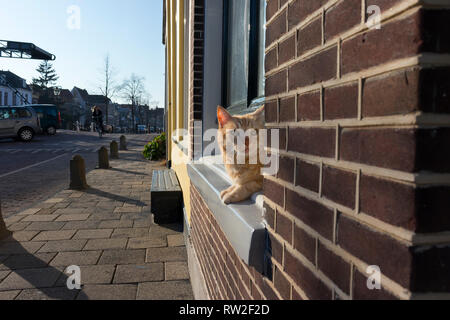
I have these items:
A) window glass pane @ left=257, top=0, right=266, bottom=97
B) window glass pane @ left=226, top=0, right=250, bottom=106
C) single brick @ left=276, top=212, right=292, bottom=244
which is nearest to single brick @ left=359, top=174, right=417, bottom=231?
single brick @ left=276, top=212, right=292, bottom=244

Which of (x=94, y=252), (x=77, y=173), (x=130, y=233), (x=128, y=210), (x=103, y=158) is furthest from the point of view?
(x=103, y=158)

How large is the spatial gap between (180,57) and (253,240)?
4011 millimetres

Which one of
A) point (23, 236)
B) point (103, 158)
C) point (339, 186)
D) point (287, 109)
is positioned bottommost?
point (23, 236)

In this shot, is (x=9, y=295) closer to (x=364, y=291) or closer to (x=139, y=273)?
(x=139, y=273)

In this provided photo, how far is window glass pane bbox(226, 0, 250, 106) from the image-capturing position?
2.49 m

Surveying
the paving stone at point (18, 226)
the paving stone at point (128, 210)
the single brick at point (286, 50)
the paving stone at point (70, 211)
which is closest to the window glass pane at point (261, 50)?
the single brick at point (286, 50)

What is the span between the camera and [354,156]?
2.27 ft

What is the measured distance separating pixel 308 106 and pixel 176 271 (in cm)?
303

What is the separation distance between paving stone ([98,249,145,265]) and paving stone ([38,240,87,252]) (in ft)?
1.44

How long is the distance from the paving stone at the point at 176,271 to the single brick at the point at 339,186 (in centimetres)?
289

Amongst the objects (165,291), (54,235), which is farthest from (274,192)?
(54,235)

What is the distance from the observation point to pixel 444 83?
535 mm

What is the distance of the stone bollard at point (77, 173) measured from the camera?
717cm

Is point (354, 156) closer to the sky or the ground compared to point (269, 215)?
closer to the sky
